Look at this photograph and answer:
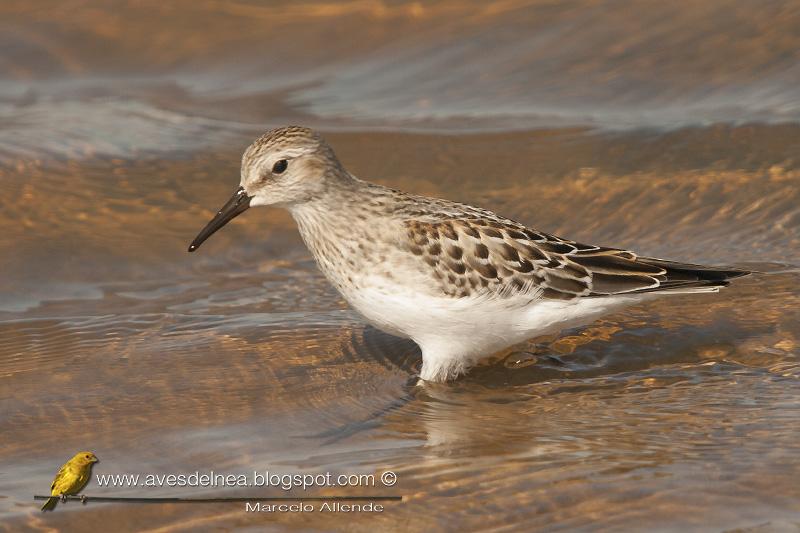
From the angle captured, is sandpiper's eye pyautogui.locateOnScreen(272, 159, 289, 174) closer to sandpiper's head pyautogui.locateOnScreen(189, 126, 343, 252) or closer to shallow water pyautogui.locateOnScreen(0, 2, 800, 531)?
Result: sandpiper's head pyautogui.locateOnScreen(189, 126, 343, 252)

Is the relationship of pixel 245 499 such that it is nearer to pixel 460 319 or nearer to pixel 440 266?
pixel 460 319

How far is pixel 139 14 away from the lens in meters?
14.0

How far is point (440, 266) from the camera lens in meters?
7.34

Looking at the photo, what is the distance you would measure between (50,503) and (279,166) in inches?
103

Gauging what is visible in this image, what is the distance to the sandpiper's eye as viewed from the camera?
757 centimetres

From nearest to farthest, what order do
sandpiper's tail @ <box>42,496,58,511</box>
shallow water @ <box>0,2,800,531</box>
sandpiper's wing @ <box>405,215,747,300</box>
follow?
sandpiper's tail @ <box>42,496,58,511</box>, shallow water @ <box>0,2,800,531</box>, sandpiper's wing @ <box>405,215,747,300</box>

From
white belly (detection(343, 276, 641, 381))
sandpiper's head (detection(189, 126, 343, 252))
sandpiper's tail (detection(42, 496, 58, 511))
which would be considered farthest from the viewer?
sandpiper's head (detection(189, 126, 343, 252))

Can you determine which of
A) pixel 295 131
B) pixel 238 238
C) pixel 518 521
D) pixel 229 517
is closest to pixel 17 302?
pixel 238 238

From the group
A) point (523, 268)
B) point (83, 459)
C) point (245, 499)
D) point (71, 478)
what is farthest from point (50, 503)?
point (523, 268)

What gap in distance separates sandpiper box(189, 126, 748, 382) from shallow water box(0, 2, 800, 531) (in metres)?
0.38

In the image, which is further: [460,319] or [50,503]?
[460,319]

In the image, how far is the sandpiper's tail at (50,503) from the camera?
5910 mm

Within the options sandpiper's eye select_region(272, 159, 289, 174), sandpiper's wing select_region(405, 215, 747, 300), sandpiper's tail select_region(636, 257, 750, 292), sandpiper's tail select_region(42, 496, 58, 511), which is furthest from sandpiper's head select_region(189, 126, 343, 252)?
sandpiper's tail select_region(42, 496, 58, 511)

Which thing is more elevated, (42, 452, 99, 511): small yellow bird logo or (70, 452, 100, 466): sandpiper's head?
(70, 452, 100, 466): sandpiper's head
